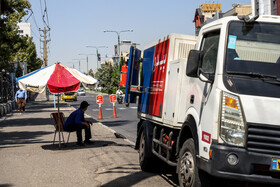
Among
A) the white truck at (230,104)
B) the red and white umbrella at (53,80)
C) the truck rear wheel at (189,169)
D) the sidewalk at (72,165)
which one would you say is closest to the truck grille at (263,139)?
the white truck at (230,104)

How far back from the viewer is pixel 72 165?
948 cm

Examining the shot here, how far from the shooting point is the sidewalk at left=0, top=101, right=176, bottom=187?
7836mm

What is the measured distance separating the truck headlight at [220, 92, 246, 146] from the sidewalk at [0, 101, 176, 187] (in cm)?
293

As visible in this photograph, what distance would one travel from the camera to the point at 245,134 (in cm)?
483

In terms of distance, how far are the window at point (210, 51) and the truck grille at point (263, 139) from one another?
1005 mm

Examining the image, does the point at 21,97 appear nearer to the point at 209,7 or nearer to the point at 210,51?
the point at 210,51

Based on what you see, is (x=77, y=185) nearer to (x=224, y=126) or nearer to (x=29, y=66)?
(x=224, y=126)

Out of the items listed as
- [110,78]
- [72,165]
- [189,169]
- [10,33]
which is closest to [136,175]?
[72,165]

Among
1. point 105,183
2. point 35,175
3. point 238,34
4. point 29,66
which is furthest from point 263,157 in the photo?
point 29,66

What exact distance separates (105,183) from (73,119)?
550 cm

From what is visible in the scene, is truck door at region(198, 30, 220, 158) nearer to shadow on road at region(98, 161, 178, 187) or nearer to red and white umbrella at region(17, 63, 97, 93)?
shadow on road at region(98, 161, 178, 187)

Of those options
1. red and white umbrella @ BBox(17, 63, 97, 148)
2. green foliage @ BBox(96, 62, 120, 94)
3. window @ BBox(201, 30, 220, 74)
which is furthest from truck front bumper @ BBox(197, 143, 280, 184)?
green foliage @ BBox(96, 62, 120, 94)

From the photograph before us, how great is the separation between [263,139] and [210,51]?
1.52 metres

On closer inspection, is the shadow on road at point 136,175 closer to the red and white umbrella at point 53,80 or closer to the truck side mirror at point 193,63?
the truck side mirror at point 193,63
